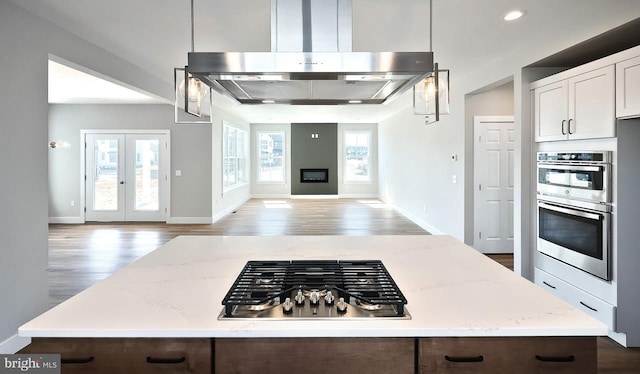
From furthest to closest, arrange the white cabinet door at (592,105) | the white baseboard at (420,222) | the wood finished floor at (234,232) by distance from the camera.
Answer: the white baseboard at (420,222) < the wood finished floor at (234,232) < the white cabinet door at (592,105)

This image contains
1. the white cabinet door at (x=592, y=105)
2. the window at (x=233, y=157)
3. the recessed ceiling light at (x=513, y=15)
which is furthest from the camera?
the window at (x=233, y=157)

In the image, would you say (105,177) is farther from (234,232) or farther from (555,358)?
(555,358)

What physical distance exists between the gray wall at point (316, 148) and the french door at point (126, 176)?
5.85 metres

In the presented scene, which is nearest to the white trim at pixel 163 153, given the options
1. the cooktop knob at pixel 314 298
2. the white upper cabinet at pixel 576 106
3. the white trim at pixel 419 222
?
the white trim at pixel 419 222

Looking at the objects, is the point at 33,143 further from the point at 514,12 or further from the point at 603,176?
the point at 603,176

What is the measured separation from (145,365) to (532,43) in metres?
4.17

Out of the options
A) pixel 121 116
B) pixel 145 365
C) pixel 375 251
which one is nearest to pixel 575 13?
pixel 375 251

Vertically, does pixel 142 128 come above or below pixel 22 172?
above

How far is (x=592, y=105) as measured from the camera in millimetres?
3088

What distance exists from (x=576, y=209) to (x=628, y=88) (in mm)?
1019

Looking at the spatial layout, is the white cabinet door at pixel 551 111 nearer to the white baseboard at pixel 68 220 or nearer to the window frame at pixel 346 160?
the white baseboard at pixel 68 220

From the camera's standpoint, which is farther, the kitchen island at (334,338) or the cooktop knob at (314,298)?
the cooktop knob at (314,298)

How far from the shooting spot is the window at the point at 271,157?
13875 mm

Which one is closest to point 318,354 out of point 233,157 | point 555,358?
point 555,358
